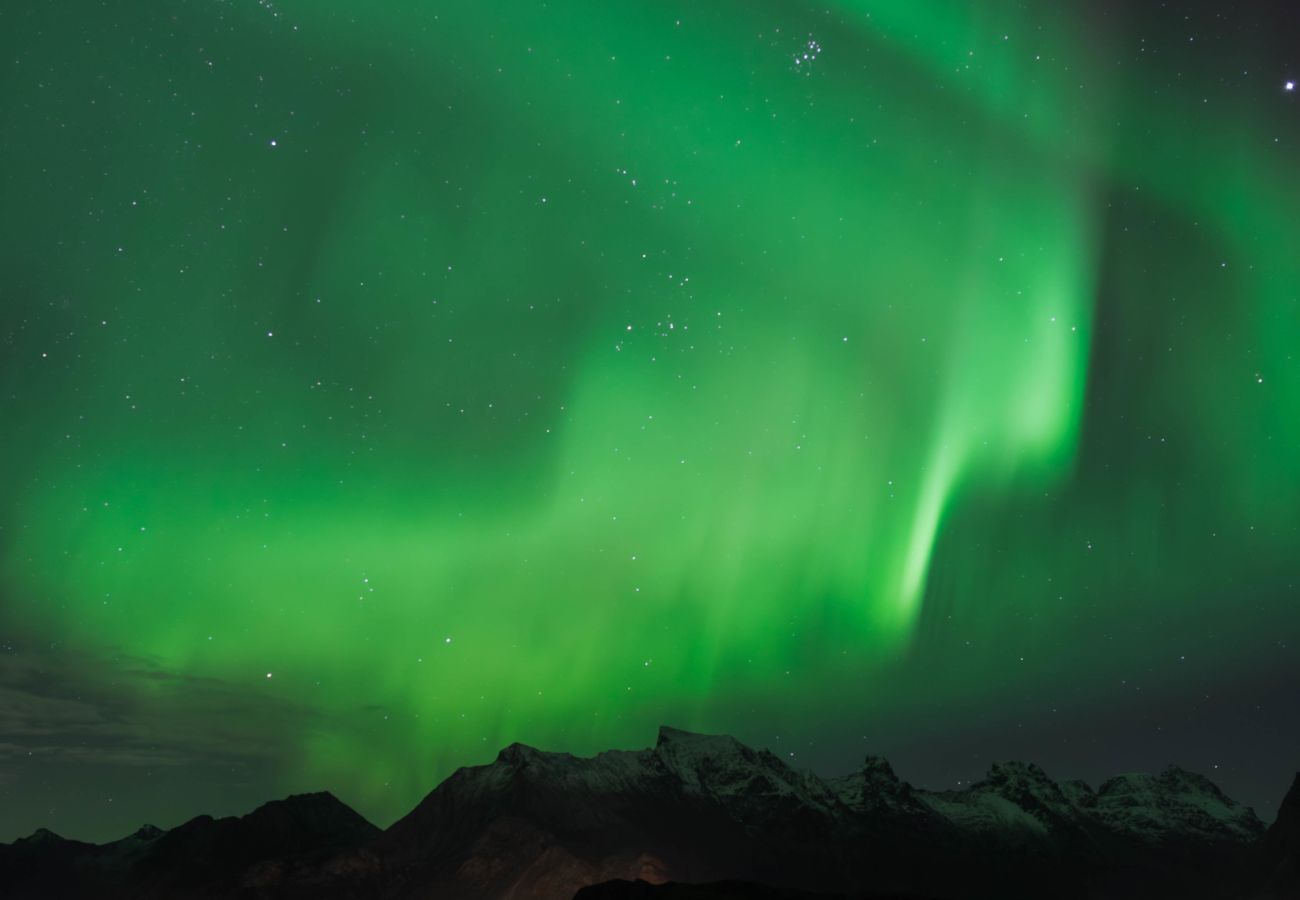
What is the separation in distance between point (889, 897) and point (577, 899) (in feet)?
76.7

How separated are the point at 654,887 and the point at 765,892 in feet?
28.1

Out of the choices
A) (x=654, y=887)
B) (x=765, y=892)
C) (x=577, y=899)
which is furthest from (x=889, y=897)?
(x=577, y=899)

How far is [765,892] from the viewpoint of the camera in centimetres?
7131

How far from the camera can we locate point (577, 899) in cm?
6925

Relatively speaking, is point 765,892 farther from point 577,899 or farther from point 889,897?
point 577,899

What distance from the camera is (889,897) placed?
6944 cm

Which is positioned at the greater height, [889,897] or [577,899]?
[889,897]

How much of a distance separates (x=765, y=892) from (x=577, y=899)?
14.5 m

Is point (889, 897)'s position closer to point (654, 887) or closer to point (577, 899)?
point (654, 887)

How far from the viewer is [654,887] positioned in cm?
7119

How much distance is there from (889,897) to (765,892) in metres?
9.26

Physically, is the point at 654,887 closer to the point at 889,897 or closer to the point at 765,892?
the point at 765,892

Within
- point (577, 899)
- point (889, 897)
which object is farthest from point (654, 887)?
point (889, 897)

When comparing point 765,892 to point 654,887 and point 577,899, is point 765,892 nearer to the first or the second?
point 654,887
